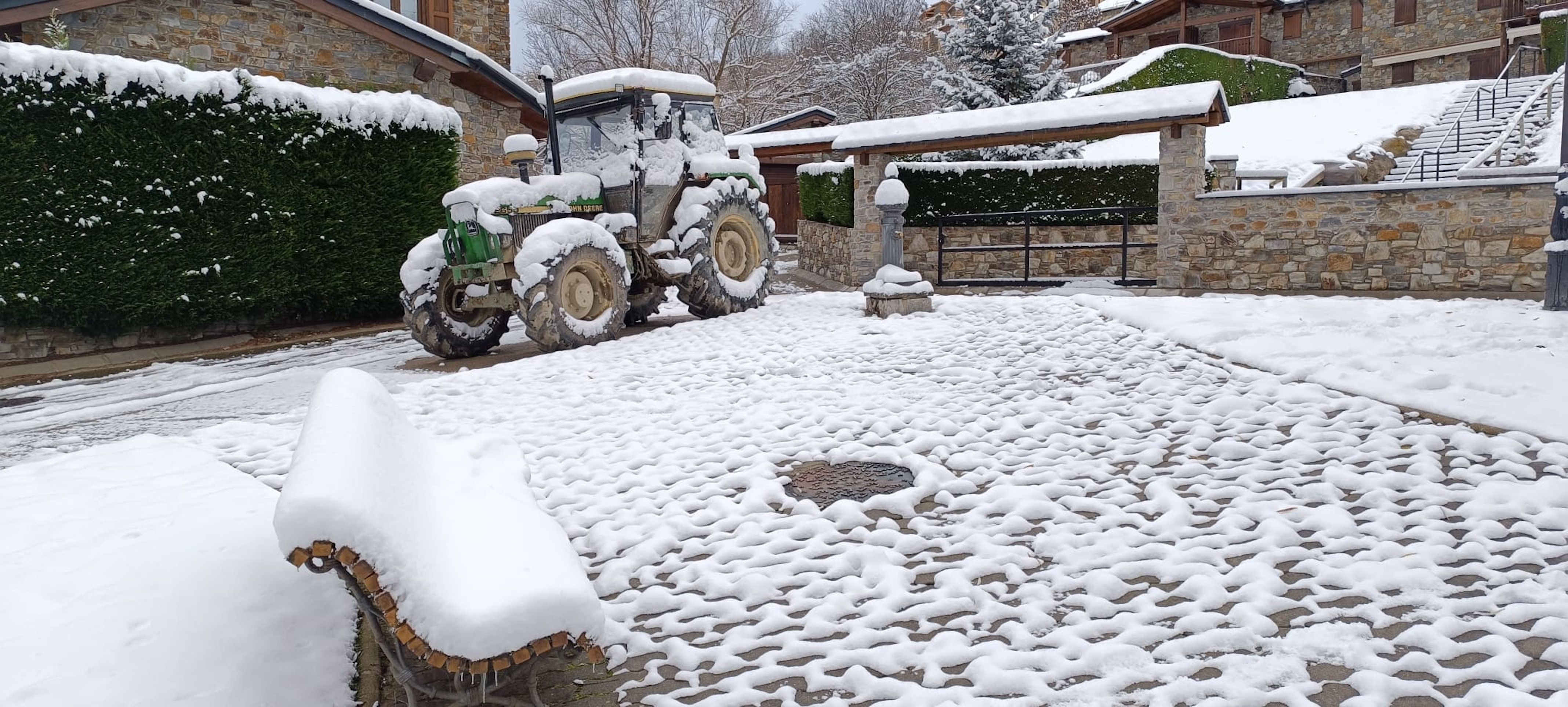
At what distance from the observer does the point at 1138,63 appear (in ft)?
94.5

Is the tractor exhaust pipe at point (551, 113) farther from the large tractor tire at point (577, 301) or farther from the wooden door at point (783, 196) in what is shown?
the wooden door at point (783, 196)

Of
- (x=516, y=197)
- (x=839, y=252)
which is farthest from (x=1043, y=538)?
(x=839, y=252)

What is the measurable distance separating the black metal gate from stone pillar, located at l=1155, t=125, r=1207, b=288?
310 millimetres

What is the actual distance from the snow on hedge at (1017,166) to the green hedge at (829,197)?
103 centimetres

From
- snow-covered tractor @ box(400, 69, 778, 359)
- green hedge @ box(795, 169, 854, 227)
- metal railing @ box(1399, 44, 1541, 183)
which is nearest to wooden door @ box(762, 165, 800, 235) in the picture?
green hedge @ box(795, 169, 854, 227)

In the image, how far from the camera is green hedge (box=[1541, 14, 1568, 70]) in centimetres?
2395

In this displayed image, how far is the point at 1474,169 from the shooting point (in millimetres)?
15977

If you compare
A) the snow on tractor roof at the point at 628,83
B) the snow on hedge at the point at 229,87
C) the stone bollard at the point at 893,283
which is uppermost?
the snow on hedge at the point at 229,87

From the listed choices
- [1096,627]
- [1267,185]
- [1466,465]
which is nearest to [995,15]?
[1267,185]

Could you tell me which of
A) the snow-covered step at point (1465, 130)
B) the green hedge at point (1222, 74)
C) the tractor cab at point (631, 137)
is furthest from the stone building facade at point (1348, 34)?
the tractor cab at point (631, 137)

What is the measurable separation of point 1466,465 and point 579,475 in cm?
434

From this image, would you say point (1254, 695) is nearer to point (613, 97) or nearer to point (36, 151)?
point (613, 97)

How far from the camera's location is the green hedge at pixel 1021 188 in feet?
50.8

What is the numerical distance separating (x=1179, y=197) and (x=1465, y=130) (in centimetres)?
1296
